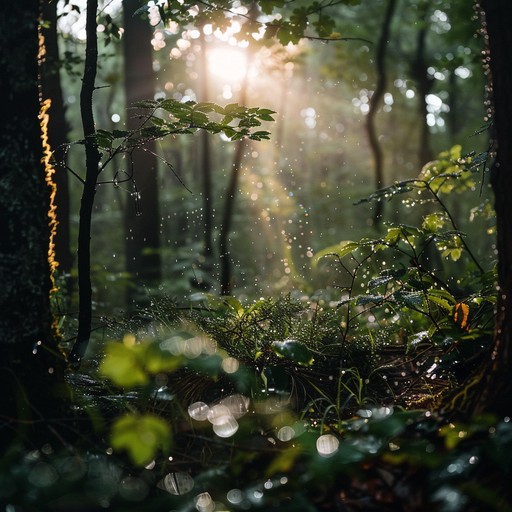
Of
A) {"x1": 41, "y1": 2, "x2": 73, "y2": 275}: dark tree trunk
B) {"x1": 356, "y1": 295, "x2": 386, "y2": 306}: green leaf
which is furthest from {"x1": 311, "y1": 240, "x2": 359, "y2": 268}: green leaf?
{"x1": 41, "y1": 2, "x2": 73, "y2": 275}: dark tree trunk

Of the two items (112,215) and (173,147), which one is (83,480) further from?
(173,147)

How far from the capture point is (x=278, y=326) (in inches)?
137

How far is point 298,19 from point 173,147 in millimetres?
22839

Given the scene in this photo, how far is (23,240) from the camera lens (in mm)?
2602

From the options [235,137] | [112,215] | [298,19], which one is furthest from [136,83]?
[112,215]

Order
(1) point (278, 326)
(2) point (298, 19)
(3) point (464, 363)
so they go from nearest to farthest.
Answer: (3) point (464, 363) → (1) point (278, 326) → (2) point (298, 19)

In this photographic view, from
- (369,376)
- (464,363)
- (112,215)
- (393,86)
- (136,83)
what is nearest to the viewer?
(464,363)

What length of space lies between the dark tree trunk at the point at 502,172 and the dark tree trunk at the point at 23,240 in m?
1.84

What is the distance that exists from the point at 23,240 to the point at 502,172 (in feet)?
6.65

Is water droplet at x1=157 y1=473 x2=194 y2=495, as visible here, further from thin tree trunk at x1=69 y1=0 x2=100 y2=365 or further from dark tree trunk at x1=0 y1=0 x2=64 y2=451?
thin tree trunk at x1=69 y1=0 x2=100 y2=365

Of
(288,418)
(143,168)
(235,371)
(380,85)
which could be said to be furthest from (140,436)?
(380,85)

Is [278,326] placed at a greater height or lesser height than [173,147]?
lesser

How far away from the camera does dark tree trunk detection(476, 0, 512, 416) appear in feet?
7.30

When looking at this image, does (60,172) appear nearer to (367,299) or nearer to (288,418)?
(367,299)
